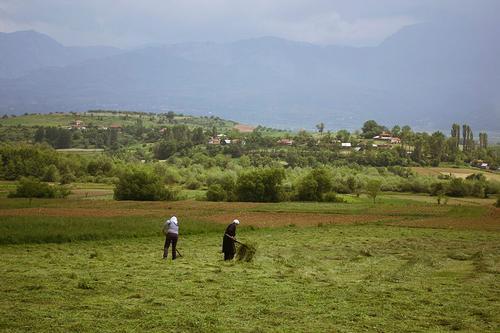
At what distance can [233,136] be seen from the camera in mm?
190000

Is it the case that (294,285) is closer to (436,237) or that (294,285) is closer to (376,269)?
(376,269)

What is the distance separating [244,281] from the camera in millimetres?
19984

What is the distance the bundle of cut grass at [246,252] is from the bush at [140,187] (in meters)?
57.5

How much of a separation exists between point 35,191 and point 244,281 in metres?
63.2

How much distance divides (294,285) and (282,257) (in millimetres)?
8479

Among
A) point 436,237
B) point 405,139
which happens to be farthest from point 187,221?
point 405,139

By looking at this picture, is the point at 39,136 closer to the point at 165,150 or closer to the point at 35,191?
the point at 165,150

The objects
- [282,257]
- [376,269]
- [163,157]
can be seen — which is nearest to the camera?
[376,269]

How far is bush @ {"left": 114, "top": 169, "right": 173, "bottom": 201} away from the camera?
267 feet

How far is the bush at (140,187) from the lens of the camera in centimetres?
8144

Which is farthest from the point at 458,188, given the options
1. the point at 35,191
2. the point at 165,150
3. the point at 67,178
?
the point at 165,150

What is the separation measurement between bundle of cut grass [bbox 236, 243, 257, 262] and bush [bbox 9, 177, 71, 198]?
56.6 meters

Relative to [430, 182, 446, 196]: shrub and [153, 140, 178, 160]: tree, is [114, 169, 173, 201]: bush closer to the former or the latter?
[430, 182, 446, 196]: shrub

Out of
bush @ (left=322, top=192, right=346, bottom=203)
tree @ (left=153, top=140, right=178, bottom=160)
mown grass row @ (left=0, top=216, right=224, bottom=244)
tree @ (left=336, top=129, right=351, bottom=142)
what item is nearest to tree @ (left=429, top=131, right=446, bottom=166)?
tree @ (left=336, top=129, right=351, bottom=142)
